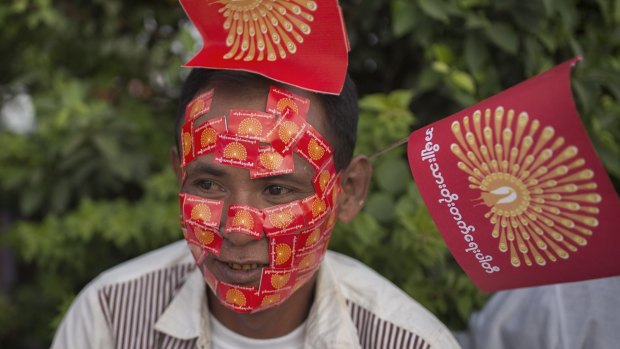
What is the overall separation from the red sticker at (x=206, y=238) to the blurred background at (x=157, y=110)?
2.31ft

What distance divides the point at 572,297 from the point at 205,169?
1283mm

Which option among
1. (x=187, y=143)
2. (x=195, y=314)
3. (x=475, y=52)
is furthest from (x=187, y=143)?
(x=475, y=52)

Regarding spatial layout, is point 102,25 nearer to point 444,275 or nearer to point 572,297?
point 444,275

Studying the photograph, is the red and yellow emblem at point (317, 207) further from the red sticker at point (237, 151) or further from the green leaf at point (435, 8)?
the green leaf at point (435, 8)

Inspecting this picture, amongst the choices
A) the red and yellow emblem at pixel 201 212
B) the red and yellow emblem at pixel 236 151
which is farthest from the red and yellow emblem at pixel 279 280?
the red and yellow emblem at pixel 236 151

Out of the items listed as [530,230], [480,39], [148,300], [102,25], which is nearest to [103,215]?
[148,300]

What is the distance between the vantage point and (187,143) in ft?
6.37

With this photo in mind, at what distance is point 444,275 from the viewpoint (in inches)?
97.1

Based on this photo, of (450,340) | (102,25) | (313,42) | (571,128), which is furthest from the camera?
(102,25)

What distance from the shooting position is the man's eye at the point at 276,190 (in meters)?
1.88

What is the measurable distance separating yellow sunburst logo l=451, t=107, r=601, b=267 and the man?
0.48 metres

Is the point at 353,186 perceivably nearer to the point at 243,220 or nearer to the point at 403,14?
the point at 243,220

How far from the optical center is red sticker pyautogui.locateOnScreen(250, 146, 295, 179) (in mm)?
1816

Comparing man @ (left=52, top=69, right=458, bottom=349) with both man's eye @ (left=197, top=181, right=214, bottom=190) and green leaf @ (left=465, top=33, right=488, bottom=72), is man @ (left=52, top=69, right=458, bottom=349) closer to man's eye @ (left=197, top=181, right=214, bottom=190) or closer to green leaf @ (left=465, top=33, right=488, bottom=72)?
man's eye @ (left=197, top=181, right=214, bottom=190)
